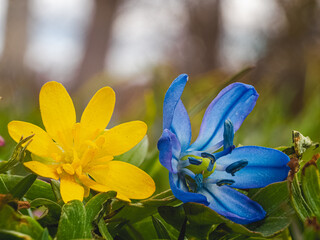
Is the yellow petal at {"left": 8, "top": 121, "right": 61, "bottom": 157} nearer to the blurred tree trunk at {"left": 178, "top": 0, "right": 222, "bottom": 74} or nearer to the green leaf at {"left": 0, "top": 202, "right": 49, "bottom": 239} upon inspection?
the green leaf at {"left": 0, "top": 202, "right": 49, "bottom": 239}

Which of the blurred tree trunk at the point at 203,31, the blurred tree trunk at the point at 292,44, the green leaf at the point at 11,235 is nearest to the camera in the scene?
the green leaf at the point at 11,235

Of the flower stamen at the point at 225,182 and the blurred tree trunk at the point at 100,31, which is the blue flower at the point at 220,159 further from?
the blurred tree trunk at the point at 100,31

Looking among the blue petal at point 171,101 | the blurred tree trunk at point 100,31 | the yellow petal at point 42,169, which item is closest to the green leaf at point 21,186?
the yellow petal at point 42,169

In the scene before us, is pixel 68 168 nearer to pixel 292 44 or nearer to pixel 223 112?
pixel 223 112

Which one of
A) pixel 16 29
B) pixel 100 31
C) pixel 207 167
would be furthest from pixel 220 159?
pixel 100 31

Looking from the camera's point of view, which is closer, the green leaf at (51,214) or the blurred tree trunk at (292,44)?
the green leaf at (51,214)
